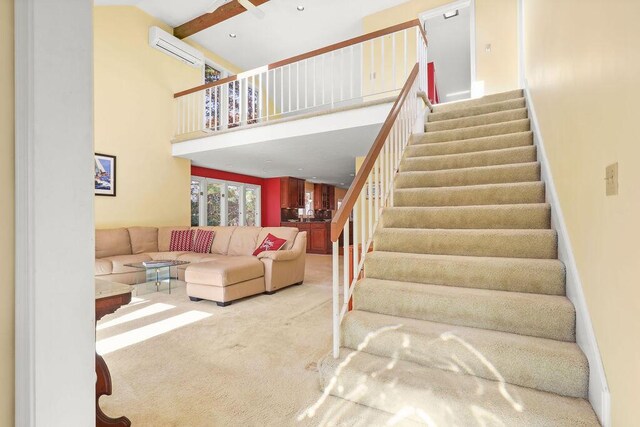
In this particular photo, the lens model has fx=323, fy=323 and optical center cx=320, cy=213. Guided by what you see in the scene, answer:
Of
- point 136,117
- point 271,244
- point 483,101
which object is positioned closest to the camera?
point 483,101

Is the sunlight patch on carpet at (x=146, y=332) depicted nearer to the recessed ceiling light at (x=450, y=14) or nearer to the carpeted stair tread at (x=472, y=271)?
the carpeted stair tread at (x=472, y=271)

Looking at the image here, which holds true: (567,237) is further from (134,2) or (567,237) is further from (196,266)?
(134,2)

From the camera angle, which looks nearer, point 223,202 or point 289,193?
point 223,202

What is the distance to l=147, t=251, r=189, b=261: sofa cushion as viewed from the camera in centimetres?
492

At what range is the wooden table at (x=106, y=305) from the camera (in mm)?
1253

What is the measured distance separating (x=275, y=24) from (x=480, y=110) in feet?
14.9

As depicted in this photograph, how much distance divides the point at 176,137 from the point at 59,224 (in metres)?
6.01

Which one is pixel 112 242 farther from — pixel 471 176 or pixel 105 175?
pixel 471 176

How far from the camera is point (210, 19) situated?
590cm

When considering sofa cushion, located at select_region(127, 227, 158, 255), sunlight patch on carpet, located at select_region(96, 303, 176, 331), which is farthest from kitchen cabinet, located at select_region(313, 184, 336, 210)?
sunlight patch on carpet, located at select_region(96, 303, 176, 331)

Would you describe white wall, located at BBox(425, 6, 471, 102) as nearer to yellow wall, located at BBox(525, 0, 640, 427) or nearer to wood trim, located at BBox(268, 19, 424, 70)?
wood trim, located at BBox(268, 19, 424, 70)

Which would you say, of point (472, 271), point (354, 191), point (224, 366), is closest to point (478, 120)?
point (472, 271)

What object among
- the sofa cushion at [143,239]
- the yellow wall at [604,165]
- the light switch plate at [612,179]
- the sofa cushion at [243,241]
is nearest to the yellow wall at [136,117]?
the sofa cushion at [143,239]

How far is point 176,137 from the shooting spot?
6.27 m
